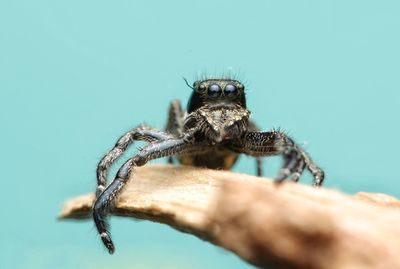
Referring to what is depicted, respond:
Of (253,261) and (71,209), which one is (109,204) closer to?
(71,209)

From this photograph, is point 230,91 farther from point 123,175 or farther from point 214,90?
point 123,175

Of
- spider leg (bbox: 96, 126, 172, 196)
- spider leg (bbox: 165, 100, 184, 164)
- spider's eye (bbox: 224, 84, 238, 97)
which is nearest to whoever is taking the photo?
spider leg (bbox: 96, 126, 172, 196)

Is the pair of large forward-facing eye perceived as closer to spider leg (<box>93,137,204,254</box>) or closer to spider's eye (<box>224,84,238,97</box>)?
spider's eye (<box>224,84,238,97</box>)

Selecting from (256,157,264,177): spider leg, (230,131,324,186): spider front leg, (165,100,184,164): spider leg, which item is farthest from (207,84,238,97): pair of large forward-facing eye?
(256,157,264,177): spider leg

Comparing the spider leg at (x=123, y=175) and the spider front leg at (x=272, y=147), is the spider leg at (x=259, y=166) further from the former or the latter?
the spider leg at (x=123, y=175)

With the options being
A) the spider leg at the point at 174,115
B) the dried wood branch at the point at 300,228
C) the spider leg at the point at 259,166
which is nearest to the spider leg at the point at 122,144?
the spider leg at the point at 174,115

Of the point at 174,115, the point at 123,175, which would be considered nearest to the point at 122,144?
the point at 123,175

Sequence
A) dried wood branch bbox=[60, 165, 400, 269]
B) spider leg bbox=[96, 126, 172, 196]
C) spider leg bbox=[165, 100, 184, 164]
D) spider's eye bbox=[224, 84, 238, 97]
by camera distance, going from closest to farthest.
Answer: dried wood branch bbox=[60, 165, 400, 269], spider leg bbox=[96, 126, 172, 196], spider's eye bbox=[224, 84, 238, 97], spider leg bbox=[165, 100, 184, 164]

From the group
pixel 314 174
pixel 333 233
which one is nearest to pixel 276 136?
pixel 314 174
